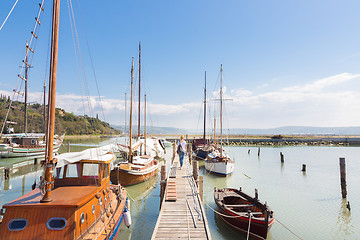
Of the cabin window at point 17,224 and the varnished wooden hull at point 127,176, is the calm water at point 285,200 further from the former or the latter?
the cabin window at point 17,224

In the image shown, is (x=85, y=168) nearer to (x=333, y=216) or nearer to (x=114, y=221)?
(x=114, y=221)

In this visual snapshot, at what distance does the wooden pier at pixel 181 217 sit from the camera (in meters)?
6.82

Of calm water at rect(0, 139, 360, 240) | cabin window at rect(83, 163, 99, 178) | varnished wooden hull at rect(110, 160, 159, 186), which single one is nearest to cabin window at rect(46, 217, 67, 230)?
cabin window at rect(83, 163, 99, 178)

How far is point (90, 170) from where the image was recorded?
348 inches

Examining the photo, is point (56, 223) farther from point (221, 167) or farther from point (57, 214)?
point (221, 167)

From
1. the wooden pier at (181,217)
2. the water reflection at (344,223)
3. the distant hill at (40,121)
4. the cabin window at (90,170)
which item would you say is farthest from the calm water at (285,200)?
the distant hill at (40,121)

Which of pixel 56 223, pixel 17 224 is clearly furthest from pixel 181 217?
pixel 17 224

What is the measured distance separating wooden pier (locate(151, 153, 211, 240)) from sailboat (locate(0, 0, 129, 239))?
2.23 meters

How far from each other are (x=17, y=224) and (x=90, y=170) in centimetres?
302

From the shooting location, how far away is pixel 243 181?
22750 mm

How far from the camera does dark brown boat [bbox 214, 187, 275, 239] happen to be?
9548 mm

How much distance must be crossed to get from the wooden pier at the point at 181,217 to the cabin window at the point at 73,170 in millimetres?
4047

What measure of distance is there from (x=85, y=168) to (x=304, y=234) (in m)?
11.9

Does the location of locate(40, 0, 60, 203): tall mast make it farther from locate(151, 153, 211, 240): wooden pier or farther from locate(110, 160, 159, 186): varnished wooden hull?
locate(110, 160, 159, 186): varnished wooden hull
